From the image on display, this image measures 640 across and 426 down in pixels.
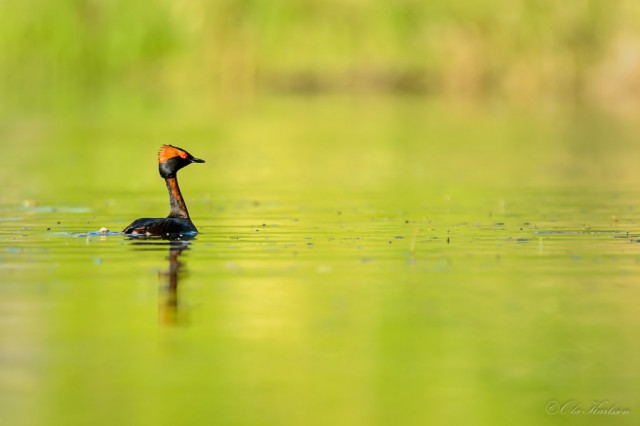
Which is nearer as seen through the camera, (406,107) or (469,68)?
(406,107)

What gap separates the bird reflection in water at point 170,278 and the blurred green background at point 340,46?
31.2m

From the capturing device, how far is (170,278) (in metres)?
A: 11.6

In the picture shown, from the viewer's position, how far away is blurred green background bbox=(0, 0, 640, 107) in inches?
1809

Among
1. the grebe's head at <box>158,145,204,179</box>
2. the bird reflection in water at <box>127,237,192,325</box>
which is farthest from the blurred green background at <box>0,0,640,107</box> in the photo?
the bird reflection in water at <box>127,237,192,325</box>

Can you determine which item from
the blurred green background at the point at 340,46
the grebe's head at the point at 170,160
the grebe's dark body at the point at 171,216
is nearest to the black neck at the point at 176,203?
the grebe's dark body at the point at 171,216

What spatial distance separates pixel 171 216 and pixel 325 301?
13.7ft

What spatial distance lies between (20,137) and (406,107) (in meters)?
16.3

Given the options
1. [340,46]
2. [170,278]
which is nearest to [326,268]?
[170,278]

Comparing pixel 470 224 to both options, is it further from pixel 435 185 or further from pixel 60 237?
pixel 435 185

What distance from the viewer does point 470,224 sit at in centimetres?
1575

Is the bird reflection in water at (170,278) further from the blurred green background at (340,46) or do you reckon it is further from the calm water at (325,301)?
the blurred green background at (340,46)

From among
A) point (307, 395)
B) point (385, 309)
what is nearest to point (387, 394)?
point (307, 395)

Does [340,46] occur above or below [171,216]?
above

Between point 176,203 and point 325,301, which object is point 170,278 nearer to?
point 325,301
